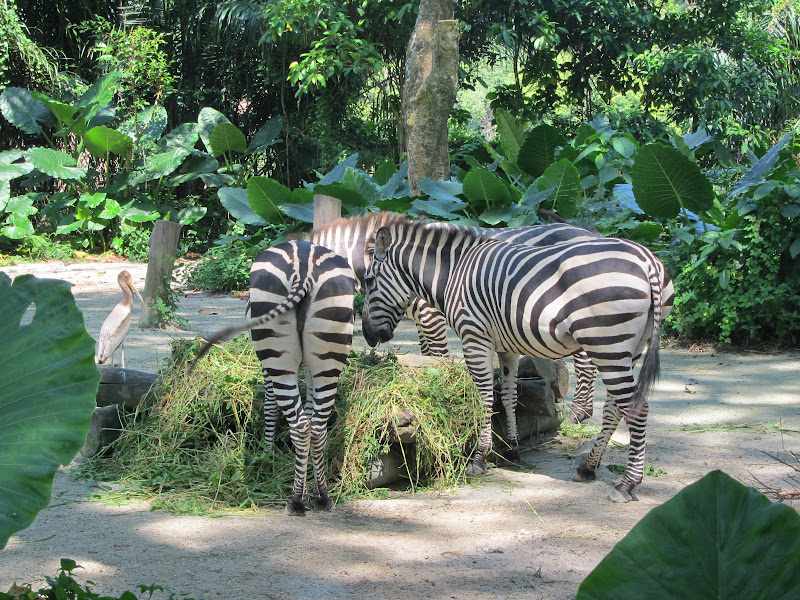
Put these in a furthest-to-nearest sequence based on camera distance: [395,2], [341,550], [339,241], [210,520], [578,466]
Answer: [395,2]
[339,241]
[578,466]
[210,520]
[341,550]

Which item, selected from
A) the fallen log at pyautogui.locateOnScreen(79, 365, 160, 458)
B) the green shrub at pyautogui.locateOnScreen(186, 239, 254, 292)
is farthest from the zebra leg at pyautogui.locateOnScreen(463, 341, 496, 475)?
the green shrub at pyautogui.locateOnScreen(186, 239, 254, 292)

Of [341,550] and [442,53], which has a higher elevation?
[442,53]

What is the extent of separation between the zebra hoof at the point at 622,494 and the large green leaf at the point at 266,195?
6964 mm

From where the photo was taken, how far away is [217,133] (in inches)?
560

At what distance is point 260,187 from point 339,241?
4741 mm

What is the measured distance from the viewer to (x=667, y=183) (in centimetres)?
846

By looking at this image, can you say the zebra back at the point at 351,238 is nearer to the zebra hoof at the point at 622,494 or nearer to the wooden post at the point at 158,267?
the zebra hoof at the point at 622,494

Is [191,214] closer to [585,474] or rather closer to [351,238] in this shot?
[351,238]

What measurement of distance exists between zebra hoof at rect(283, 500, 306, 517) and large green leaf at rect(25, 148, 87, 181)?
11713 mm

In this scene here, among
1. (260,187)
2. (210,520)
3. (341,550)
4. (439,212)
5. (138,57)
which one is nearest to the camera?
(341,550)

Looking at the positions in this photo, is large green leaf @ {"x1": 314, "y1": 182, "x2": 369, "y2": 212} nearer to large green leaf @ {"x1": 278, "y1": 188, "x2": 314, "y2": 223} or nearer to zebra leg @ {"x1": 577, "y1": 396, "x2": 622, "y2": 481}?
large green leaf @ {"x1": 278, "y1": 188, "x2": 314, "y2": 223}

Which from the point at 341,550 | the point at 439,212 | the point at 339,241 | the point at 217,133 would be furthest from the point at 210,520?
the point at 217,133

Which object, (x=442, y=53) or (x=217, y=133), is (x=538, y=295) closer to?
(x=442, y=53)

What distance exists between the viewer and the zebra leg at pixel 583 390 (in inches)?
231
